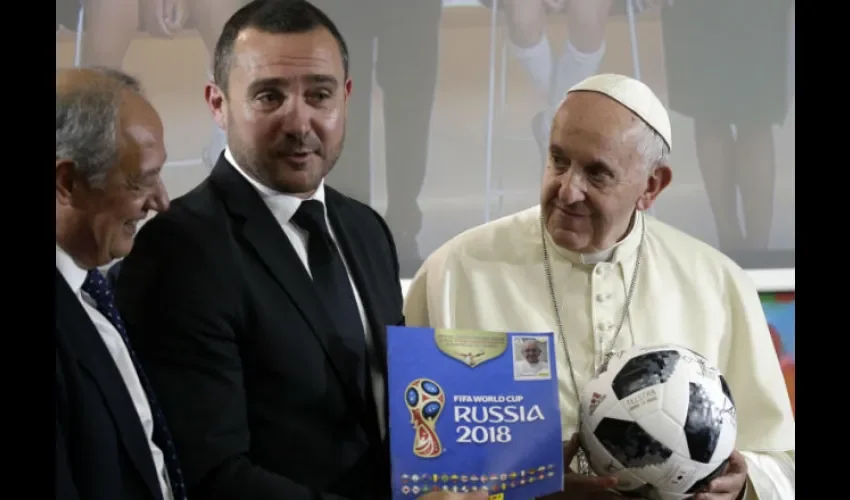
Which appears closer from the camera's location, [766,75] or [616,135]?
[616,135]

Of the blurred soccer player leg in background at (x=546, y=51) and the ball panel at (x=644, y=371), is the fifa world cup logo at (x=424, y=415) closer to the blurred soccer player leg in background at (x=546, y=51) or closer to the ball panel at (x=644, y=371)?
the ball panel at (x=644, y=371)

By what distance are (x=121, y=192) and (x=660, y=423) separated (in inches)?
50.6

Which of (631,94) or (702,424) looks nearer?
(702,424)

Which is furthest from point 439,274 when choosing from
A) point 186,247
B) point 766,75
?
point 766,75

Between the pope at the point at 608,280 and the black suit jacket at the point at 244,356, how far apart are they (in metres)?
0.45

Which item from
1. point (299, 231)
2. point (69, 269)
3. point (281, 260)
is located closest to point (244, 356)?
point (281, 260)

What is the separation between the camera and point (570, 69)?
2814mm

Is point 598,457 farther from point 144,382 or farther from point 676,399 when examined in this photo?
point 144,382

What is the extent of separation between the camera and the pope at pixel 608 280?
99.2 inches
